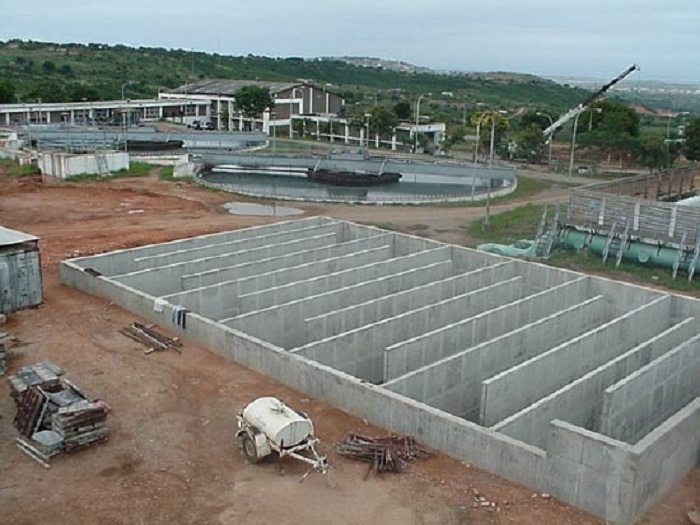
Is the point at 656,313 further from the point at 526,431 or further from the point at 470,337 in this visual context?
the point at 526,431

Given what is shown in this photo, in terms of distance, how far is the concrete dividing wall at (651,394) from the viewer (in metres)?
14.6

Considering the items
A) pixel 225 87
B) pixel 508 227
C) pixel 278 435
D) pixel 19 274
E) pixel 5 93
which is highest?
pixel 225 87

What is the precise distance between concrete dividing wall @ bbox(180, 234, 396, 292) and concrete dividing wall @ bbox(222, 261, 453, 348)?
3.06 metres

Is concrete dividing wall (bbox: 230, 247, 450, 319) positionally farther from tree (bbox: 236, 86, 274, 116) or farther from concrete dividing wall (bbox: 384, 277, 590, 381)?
tree (bbox: 236, 86, 274, 116)

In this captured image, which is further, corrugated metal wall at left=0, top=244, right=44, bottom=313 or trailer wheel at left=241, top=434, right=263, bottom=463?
corrugated metal wall at left=0, top=244, right=44, bottom=313

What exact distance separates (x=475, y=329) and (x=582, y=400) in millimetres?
3957

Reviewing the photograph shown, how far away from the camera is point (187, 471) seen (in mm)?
12781

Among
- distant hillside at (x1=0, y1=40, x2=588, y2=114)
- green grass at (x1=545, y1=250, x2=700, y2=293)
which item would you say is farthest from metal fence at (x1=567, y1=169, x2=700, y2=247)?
distant hillside at (x1=0, y1=40, x2=588, y2=114)

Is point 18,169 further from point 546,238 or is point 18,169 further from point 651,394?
point 651,394

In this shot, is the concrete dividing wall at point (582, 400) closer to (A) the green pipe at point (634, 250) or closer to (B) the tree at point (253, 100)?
(A) the green pipe at point (634, 250)

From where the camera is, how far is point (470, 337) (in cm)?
1853

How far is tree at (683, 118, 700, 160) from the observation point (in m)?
60.8

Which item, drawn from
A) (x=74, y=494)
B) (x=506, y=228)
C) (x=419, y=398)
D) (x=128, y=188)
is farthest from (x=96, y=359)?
(x=128, y=188)

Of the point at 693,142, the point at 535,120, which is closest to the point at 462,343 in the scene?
the point at 693,142
